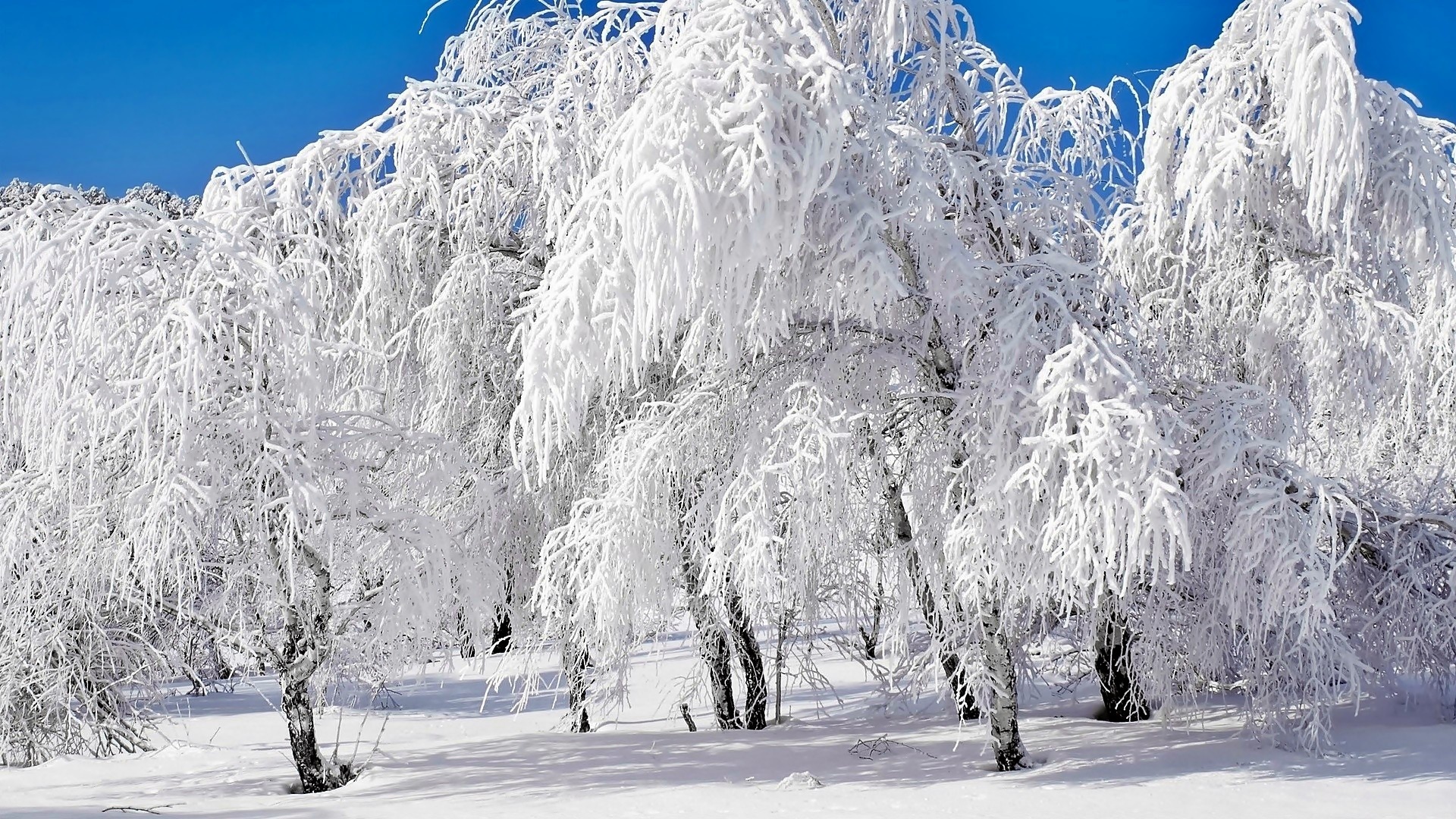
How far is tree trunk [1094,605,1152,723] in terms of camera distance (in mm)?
8867

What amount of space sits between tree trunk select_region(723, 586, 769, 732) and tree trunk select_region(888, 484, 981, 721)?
1698 mm

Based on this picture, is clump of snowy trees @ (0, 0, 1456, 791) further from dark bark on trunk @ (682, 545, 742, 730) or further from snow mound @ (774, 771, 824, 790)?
snow mound @ (774, 771, 824, 790)

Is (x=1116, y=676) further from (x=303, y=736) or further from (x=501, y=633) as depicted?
(x=501, y=633)

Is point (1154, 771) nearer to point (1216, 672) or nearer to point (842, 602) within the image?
point (1216, 672)

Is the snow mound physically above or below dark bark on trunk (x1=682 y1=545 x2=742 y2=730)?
below

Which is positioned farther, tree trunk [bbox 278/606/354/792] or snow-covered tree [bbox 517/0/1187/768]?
tree trunk [bbox 278/606/354/792]

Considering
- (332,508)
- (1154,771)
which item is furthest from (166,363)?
(1154,771)

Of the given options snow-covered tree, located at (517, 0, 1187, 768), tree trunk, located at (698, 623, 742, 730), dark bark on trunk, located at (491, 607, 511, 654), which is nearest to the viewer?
snow-covered tree, located at (517, 0, 1187, 768)

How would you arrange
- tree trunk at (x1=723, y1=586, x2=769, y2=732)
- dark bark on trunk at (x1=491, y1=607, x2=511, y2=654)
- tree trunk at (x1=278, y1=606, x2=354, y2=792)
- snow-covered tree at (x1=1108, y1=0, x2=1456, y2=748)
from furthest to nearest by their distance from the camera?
dark bark on trunk at (x1=491, y1=607, x2=511, y2=654)
tree trunk at (x1=723, y1=586, x2=769, y2=732)
tree trunk at (x1=278, y1=606, x2=354, y2=792)
snow-covered tree at (x1=1108, y1=0, x2=1456, y2=748)

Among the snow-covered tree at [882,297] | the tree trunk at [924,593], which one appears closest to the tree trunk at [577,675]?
the snow-covered tree at [882,297]

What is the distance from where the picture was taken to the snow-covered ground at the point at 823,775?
6434mm

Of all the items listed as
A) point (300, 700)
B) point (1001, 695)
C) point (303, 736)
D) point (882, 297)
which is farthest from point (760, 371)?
point (303, 736)

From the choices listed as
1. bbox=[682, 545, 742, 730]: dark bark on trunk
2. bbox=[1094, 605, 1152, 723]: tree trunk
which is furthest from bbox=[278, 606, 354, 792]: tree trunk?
bbox=[1094, 605, 1152, 723]: tree trunk

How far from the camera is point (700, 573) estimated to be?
7.94 meters
